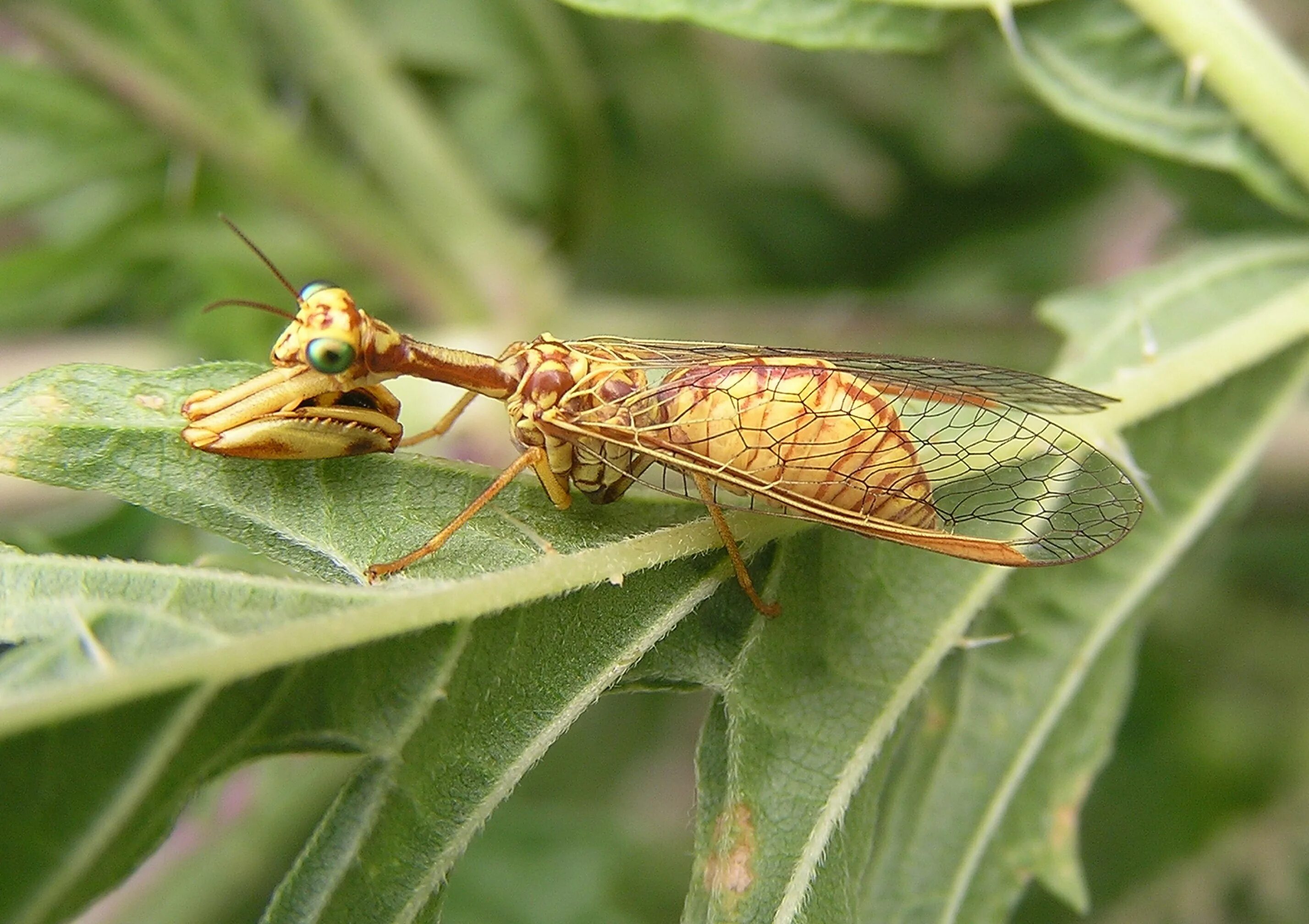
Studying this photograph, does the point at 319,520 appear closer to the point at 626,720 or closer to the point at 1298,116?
the point at 1298,116

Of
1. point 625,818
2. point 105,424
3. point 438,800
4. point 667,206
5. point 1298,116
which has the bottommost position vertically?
point 438,800

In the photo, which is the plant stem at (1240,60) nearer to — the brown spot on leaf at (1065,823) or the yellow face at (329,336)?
the brown spot on leaf at (1065,823)

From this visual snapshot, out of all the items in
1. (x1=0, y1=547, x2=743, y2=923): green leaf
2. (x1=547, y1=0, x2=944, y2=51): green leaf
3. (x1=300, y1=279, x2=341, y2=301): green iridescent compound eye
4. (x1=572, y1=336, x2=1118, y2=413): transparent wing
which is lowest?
(x1=0, y1=547, x2=743, y2=923): green leaf

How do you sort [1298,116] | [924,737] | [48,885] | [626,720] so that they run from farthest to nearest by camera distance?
1. [626,720]
2. [1298,116]
3. [924,737]
4. [48,885]

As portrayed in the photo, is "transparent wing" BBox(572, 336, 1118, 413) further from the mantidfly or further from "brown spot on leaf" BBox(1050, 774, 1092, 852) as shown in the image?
"brown spot on leaf" BBox(1050, 774, 1092, 852)

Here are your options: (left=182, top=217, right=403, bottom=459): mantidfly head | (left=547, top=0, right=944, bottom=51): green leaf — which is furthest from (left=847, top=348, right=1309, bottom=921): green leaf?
(left=182, top=217, right=403, bottom=459): mantidfly head

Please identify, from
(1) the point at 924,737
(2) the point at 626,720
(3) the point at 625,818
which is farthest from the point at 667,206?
(1) the point at 924,737
